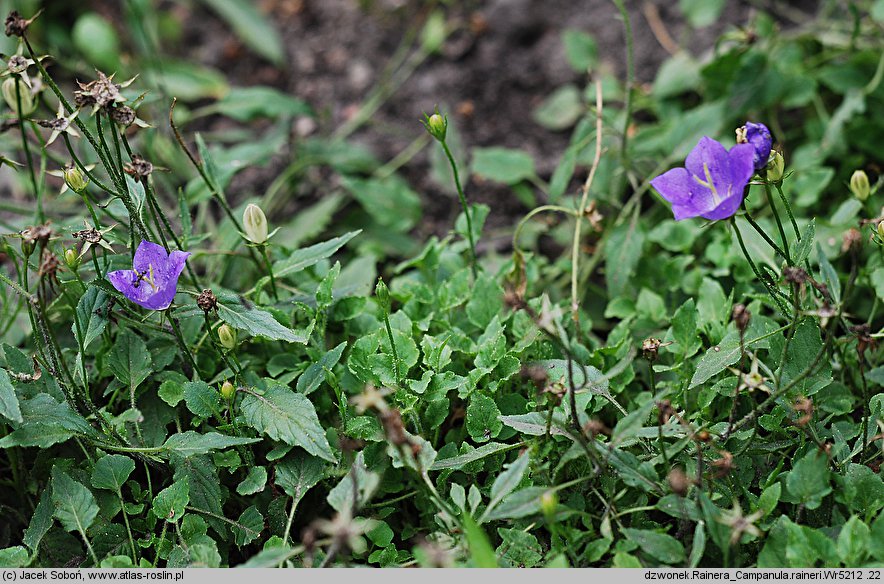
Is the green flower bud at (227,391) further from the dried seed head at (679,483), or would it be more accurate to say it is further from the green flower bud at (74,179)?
the dried seed head at (679,483)

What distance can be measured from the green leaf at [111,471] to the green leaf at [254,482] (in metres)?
0.20

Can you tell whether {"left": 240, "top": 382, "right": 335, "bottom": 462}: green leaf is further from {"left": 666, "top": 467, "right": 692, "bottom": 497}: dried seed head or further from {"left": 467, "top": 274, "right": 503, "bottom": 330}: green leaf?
{"left": 666, "top": 467, "right": 692, "bottom": 497}: dried seed head

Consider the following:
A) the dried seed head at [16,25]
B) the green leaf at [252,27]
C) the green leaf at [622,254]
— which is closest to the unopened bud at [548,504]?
the green leaf at [622,254]

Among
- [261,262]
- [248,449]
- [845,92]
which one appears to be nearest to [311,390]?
[248,449]

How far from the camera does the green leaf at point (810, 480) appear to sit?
54.7 inches

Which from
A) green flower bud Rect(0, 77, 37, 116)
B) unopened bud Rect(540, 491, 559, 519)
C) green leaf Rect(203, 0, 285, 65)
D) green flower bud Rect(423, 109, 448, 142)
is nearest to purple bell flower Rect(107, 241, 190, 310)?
green flower bud Rect(0, 77, 37, 116)

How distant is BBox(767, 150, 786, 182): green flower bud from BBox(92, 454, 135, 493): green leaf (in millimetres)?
1284

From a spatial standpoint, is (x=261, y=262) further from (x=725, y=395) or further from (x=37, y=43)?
(x=37, y=43)

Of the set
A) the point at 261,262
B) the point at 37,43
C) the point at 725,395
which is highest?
the point at 37,43

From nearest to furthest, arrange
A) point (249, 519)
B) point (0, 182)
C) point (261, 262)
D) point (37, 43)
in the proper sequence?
point (249, 519) → point (261, 262) → point (0, 182) → point (37, 43)

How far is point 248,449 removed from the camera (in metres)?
1.63

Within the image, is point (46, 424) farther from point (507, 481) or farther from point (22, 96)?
point (507, 481)

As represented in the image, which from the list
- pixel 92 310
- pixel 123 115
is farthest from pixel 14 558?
pixel 123 115

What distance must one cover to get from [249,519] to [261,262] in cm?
64
